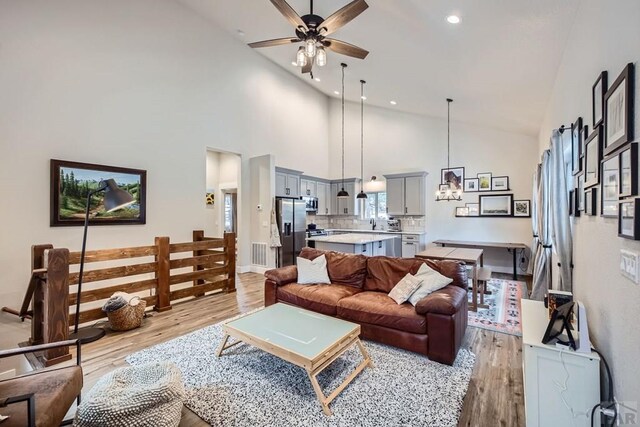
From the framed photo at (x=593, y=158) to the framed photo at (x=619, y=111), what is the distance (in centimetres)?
19

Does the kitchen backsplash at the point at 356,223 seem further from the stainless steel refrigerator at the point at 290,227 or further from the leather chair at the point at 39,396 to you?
the leather chair at the point at 39,396

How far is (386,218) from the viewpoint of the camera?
807cm

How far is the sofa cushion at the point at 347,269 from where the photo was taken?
146 inches

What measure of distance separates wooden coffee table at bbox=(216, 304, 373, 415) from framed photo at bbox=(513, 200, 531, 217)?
5.45 m

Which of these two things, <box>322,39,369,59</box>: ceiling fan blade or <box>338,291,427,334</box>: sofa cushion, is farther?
<box>322,39,369,59</box>: ceiling fan blade

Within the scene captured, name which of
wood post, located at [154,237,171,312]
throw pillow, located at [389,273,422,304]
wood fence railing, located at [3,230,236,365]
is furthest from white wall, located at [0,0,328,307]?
throw pillow, located at [389,273,422,304]

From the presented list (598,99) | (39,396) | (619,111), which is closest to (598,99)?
(598,99)

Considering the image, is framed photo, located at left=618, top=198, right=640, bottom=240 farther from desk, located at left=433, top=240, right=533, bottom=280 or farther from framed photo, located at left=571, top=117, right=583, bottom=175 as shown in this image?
desk, located at left=433, top=240, right=533, bottom=280

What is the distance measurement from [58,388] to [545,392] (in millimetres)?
2770

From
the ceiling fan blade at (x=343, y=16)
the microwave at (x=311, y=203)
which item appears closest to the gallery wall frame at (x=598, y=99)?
the ceiling fan blade at (x=343, y=16)

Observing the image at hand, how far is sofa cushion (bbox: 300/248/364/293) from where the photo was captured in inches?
146

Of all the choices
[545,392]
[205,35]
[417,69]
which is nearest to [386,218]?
[417,69]

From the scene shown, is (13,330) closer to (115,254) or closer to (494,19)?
(115,254)

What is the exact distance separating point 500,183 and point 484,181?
318mm
